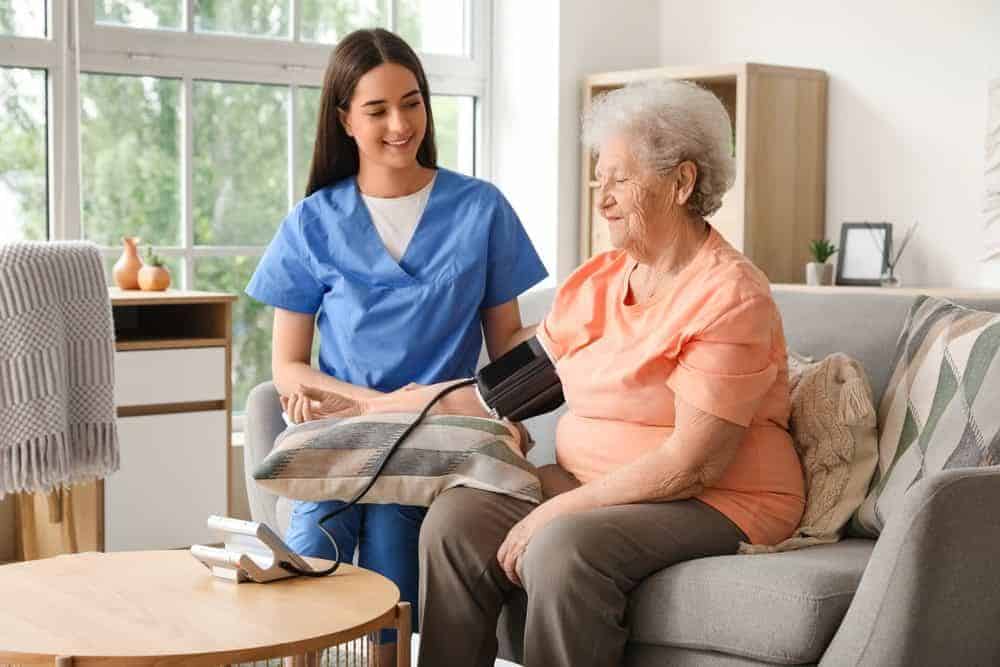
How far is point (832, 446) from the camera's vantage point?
2.34 m

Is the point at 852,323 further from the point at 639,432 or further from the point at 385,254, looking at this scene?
the point at 385,254

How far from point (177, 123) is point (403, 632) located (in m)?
2.83

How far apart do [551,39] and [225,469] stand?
70.0 inches

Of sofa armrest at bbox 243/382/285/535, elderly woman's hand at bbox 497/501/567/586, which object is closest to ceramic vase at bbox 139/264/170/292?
sofa armrest at bbox 243/382/285/535

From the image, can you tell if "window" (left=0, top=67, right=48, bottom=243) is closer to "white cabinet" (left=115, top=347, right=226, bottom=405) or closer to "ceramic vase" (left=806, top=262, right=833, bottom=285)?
"white cabinet" (left=115, top=347, right=226, bottom=405)

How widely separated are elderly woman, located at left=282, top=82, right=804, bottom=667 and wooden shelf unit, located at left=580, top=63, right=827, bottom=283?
2073 mm

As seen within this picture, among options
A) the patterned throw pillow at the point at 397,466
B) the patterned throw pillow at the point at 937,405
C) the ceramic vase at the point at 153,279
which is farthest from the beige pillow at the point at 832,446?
the ceramic vase at the point at 153,279

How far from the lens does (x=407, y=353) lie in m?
2.60

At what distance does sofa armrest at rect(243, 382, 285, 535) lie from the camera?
9.14ft

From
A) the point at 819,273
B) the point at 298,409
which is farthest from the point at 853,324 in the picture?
the point at 819,273

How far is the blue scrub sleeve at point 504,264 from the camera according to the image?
2.69m

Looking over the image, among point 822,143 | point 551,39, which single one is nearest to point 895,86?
point 822,143

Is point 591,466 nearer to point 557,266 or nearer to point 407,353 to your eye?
point 407,353

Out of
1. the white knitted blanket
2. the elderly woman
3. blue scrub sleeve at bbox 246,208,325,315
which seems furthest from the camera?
the white knitted blanket
